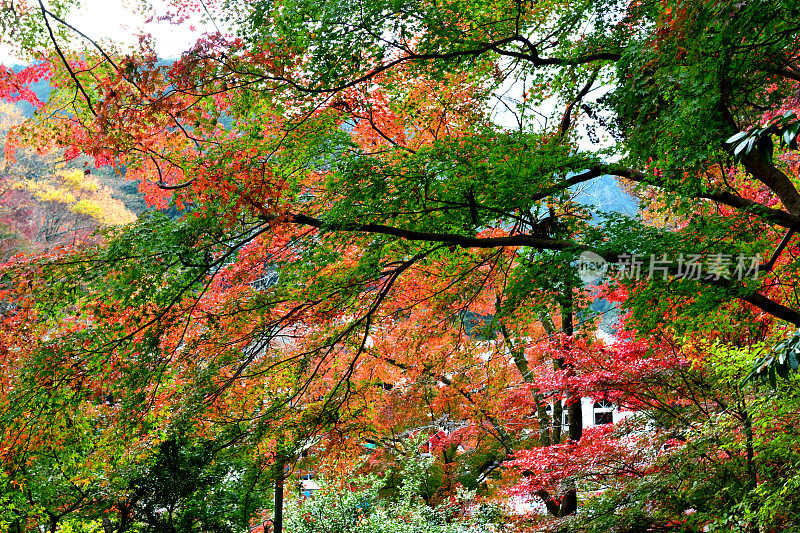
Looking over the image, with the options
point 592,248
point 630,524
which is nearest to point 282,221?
point 592,248

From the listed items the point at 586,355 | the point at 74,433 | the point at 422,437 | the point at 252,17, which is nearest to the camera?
the point at 252,17

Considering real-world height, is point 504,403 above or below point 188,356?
above

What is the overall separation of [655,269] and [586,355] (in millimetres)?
3091

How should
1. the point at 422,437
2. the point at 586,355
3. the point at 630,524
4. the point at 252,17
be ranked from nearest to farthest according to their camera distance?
A: the point at 252,17
the point at 630,524
the point at 586,355
the point at 422,437

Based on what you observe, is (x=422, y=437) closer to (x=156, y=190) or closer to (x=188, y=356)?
(x=188, y=356)

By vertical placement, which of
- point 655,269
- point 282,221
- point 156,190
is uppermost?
point 156,190

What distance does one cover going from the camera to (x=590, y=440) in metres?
7.82

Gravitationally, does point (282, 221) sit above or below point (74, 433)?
above

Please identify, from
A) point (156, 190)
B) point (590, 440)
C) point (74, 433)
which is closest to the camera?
point (156, 190)

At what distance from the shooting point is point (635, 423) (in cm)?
693

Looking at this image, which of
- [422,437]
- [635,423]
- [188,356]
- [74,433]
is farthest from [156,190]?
[422,437]

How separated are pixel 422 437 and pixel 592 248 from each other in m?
6.93

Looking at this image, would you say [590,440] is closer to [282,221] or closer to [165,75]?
[282,221]

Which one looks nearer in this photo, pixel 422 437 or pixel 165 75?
pixel 165 75
